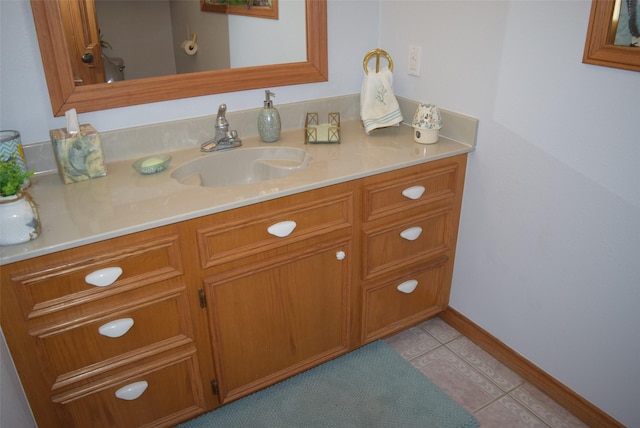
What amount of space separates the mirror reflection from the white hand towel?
0.35 m

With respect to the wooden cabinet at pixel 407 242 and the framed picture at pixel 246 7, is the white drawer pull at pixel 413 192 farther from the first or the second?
the framed picture at pixel 246 7

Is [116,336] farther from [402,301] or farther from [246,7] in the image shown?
[246,7]

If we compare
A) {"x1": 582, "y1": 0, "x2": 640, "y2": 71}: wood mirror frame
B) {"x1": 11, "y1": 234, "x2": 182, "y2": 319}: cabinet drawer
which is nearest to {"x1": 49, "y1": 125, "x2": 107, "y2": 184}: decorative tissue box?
{"x1": 11, "y1": 234, "x2": 182, "y2": 319}: cabinet drawer

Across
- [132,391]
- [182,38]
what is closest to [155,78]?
[182,38]

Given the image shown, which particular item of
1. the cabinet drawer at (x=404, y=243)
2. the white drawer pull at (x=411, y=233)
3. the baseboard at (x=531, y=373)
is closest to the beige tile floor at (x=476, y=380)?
the baseboard at (x=531, y=373)

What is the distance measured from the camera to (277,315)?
1763 millimetres

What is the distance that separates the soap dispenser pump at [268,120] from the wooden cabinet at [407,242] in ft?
1.50

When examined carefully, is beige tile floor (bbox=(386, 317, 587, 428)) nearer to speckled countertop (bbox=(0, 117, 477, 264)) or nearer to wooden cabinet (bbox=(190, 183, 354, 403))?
wooden cabinet (bbox=(190, 183, 354, 403))

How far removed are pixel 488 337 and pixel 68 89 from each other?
1.83 m

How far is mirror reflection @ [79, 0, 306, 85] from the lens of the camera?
169 cm

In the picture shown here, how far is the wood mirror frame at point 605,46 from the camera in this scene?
140 cm

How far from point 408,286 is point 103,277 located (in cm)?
118

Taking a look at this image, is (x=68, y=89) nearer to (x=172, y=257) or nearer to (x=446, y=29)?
(x=172, y=257)

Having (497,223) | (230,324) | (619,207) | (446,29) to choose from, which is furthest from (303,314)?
(446,29)
